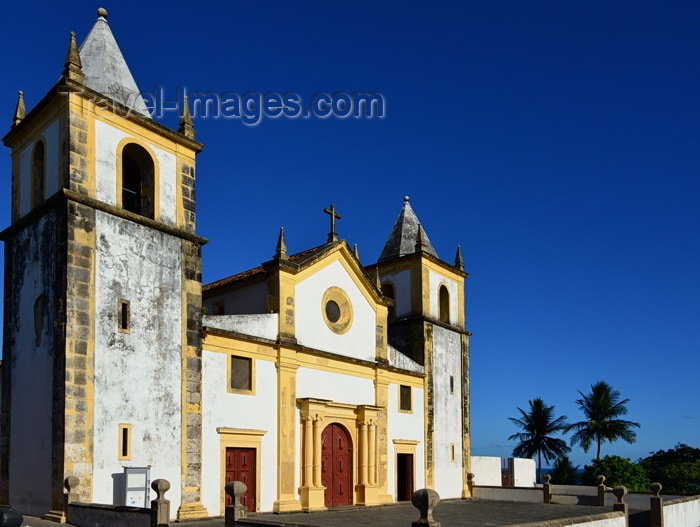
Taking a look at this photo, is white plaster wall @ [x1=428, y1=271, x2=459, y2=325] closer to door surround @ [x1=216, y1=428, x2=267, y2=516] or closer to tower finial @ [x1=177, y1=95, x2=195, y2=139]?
door surround @ [x1=216, y1=428, x2=267, y2=516]

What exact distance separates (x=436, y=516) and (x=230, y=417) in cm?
685

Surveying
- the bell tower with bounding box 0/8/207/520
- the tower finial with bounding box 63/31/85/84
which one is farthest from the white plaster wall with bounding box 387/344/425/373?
the tower finial with bounding box 63/31/85/84

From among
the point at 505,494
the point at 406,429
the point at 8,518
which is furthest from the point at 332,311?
the point at 8,518

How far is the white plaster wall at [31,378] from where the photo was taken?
16406 millimetres

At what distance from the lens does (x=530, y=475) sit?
38.0m

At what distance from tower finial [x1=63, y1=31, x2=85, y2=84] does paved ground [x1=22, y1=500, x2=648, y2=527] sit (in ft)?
33.3

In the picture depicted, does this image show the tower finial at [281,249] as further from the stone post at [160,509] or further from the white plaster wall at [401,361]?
the stone post at [160,509]

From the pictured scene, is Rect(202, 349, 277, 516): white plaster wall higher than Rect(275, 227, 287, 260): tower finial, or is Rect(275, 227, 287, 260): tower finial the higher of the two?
Rect(275, 227, 287, 260): tower finial

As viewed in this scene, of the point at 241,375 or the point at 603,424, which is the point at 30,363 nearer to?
the point at 241,375

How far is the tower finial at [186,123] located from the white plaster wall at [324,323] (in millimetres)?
6015

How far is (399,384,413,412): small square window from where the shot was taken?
2705 centimetres

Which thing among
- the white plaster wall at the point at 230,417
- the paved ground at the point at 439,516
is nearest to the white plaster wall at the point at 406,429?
the paved ground at the point at 439,516

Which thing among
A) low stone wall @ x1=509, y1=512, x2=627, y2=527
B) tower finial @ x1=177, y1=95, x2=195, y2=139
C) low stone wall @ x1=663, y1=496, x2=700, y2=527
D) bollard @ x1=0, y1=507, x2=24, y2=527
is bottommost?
low stone wall @ x1=663, y1=496, x2=700, y2=527

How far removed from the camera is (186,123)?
794 inches
